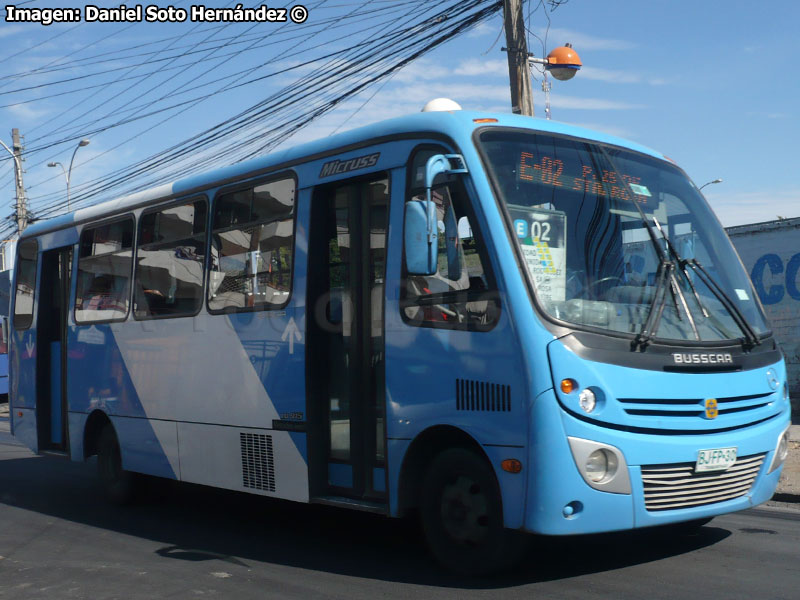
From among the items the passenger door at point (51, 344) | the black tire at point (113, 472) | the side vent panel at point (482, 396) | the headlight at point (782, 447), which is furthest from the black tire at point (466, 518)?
the passenger door at point (51, 344)

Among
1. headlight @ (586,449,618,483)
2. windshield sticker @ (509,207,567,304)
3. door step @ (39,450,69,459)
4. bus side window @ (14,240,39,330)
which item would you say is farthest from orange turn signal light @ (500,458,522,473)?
bus side window @ (14,240,39,330)

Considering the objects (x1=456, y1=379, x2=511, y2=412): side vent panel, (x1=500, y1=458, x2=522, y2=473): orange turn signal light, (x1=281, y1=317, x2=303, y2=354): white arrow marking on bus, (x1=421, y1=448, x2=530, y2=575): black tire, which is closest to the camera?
(x1=500, y1=458, x2=522, y2=473): orange turn signal light

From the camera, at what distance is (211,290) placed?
8.34 metres

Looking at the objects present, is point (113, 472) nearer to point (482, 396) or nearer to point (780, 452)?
point (482, 396)

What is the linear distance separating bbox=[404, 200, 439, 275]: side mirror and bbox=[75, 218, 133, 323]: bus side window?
15.8 ft

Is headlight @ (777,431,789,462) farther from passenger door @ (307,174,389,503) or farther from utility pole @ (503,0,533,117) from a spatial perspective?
utility pole @ (503,0,533,117)

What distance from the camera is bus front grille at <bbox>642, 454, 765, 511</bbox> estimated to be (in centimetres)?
549

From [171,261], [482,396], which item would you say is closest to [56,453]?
Result: [171,261]

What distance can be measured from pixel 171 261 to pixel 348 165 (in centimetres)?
278

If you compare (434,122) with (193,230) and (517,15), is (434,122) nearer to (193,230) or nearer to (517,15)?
(193,230)

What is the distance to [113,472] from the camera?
10.1m

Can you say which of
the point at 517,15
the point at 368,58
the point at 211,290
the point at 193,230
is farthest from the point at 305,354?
the point at 368,58

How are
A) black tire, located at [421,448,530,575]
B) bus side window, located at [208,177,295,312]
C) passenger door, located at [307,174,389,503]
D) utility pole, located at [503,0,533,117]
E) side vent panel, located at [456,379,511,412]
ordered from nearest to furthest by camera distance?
side vent panel, located at [456,379,511,412] → black tire, located at [421,448,530,575] → passenger door, located at [307,174,389,503] → bus side window, located at [208,177,295,312] → utility pole, located at [503,0,533,117]

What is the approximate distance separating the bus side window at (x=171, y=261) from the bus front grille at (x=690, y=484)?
14.8ft
